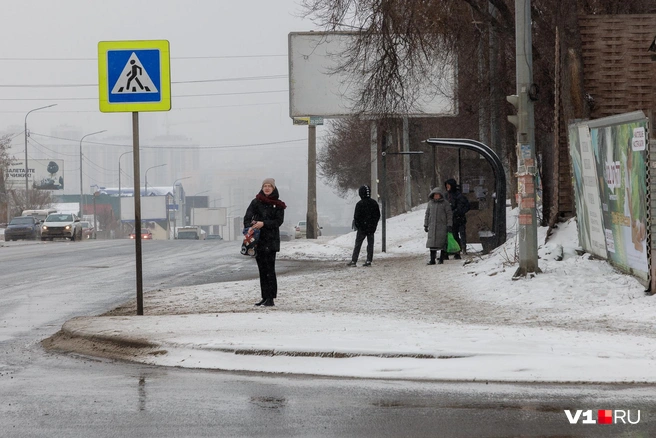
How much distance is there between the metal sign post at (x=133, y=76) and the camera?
13.0 m

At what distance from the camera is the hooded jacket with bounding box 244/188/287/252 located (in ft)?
48.1

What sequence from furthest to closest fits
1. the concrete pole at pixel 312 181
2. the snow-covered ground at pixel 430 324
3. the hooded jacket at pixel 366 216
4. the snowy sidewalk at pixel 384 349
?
the concrete pole at pixel 312 181, the hooded jacket at pixel 366 216, the snow-covered ground at pixel 430 324, the snowy sidewalk at pixel 384 349

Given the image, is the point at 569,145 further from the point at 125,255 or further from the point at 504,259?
the point at 125,255

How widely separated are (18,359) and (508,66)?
2444 cm

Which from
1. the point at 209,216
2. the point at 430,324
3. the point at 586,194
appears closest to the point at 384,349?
the point at 430,324

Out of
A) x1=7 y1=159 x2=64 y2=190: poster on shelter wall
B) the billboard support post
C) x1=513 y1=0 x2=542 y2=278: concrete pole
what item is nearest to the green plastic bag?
x1=513 y1=0 x2=542 y2=278: concrete pole

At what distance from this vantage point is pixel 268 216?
48.5 ft

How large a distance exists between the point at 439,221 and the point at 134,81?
10.8m

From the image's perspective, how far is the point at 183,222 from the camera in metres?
179

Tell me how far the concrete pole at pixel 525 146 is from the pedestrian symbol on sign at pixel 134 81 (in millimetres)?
6086

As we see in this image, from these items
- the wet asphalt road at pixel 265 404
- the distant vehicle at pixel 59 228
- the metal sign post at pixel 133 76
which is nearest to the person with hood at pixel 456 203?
the metal sign post at pixel 133 76

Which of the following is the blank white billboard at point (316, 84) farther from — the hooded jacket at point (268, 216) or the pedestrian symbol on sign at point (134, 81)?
the pedestrian symbol on sign at point (134, 81)

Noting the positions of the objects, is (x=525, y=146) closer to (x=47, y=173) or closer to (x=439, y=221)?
(x=439, y=221)

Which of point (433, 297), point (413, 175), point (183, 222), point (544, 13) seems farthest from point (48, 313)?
point (183, 222)
